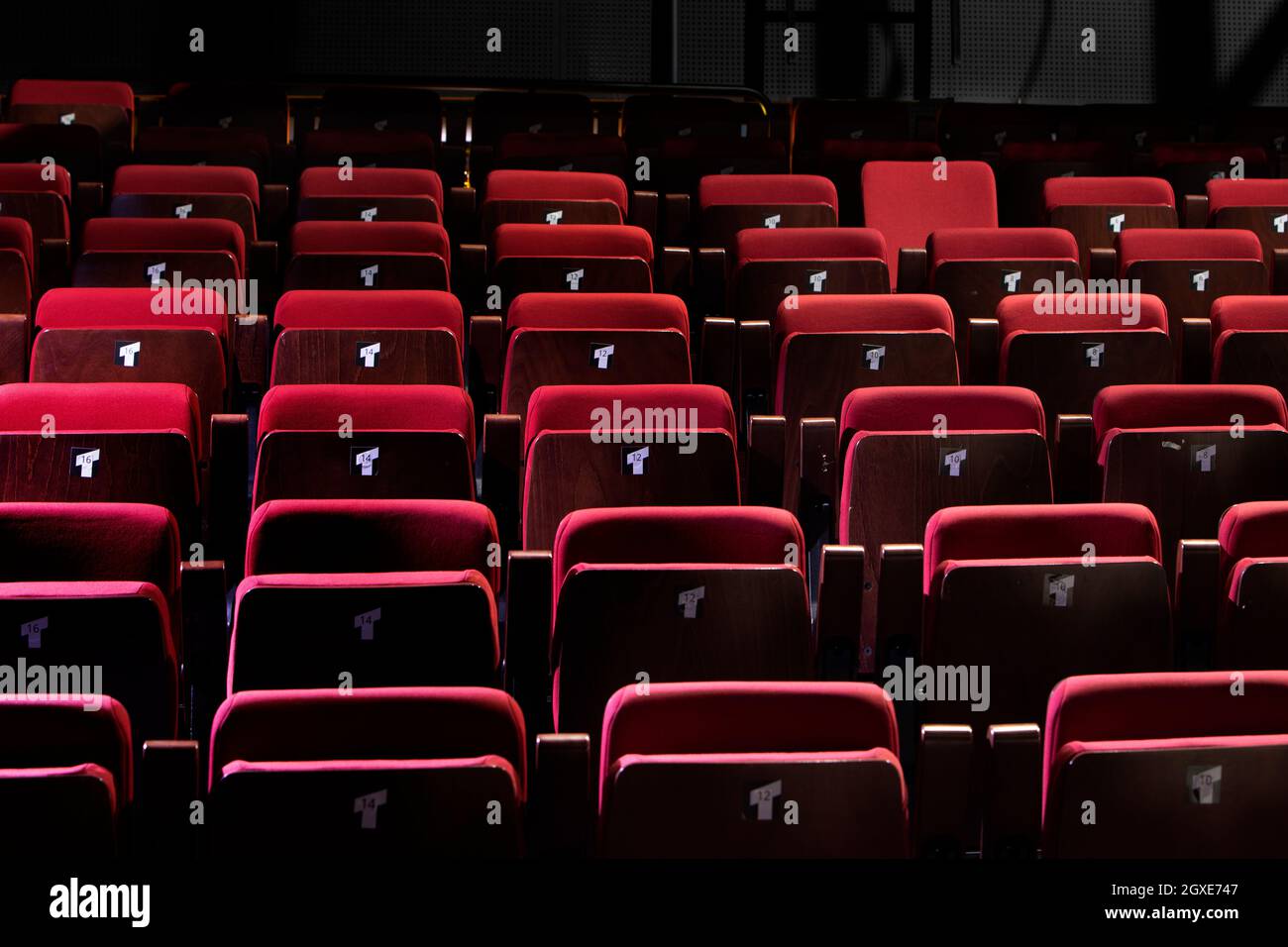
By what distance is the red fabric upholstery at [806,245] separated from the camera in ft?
3.15

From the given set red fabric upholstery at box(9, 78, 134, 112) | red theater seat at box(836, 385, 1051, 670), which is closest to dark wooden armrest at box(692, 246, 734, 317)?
red theater seat at box(836, 385, 1051, 670)

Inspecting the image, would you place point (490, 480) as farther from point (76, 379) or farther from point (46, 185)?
point (46, 185)

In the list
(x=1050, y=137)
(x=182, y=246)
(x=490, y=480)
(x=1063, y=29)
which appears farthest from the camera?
(x=1063, y=29)

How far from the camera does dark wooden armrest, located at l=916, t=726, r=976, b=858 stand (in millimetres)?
456

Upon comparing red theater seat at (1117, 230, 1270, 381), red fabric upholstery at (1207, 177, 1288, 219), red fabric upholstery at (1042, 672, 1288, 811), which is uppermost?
red fabric upholstery at (1207, 177, 1288, 219)

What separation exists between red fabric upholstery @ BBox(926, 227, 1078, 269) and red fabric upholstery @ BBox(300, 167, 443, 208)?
1.17 ft

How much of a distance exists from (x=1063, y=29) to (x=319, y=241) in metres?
1.22

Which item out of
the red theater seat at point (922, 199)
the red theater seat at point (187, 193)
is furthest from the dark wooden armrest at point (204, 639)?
the red theater seat at point (922, 199)

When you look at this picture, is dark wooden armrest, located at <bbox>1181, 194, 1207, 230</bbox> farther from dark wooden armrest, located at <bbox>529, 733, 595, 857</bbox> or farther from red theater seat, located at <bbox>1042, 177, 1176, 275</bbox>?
dark wooden armrest, located at <bbox>529, 733, 595, 857</bbox>

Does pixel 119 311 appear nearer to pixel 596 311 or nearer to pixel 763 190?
pixel 596 311

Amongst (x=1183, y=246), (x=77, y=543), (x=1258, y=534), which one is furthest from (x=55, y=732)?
(x=1183, y=246)

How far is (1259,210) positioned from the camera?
3.48 ft

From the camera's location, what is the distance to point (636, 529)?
0.57m
